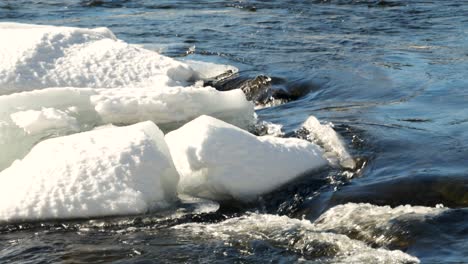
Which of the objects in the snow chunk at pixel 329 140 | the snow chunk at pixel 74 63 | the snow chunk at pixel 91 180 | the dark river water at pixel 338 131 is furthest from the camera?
the snow chunk at pixel 74 63

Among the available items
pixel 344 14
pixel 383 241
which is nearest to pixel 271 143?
pixel 383 241

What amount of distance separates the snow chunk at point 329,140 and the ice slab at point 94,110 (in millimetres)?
399

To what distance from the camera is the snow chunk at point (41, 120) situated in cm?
450

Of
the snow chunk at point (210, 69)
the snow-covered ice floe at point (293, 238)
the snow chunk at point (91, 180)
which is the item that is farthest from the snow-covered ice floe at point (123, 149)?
the snow chunk at point (210, 69)

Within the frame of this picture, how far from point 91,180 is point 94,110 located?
0.97 meters

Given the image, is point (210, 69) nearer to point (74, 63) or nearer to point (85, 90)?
point (74, 63)

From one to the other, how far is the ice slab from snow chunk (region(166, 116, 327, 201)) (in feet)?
1.65

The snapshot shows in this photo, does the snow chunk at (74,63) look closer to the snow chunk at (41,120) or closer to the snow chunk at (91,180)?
the snow chunk at (41,120)

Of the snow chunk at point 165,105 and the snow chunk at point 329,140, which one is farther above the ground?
the snow chunk at point 165,105

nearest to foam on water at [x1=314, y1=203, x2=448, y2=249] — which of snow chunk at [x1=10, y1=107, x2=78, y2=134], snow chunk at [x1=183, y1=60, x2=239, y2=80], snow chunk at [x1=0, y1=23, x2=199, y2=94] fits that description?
snow chunk at [x1=10, y1=107, x2=78, y2=134]

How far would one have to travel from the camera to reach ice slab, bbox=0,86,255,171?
14.8ft

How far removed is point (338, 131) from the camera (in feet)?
16.8

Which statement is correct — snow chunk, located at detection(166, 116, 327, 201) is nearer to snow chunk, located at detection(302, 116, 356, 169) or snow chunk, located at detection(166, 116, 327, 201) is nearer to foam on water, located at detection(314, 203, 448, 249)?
snow chunk, located at detection(302, 116, 356, 169)

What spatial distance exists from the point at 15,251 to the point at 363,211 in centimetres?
151
